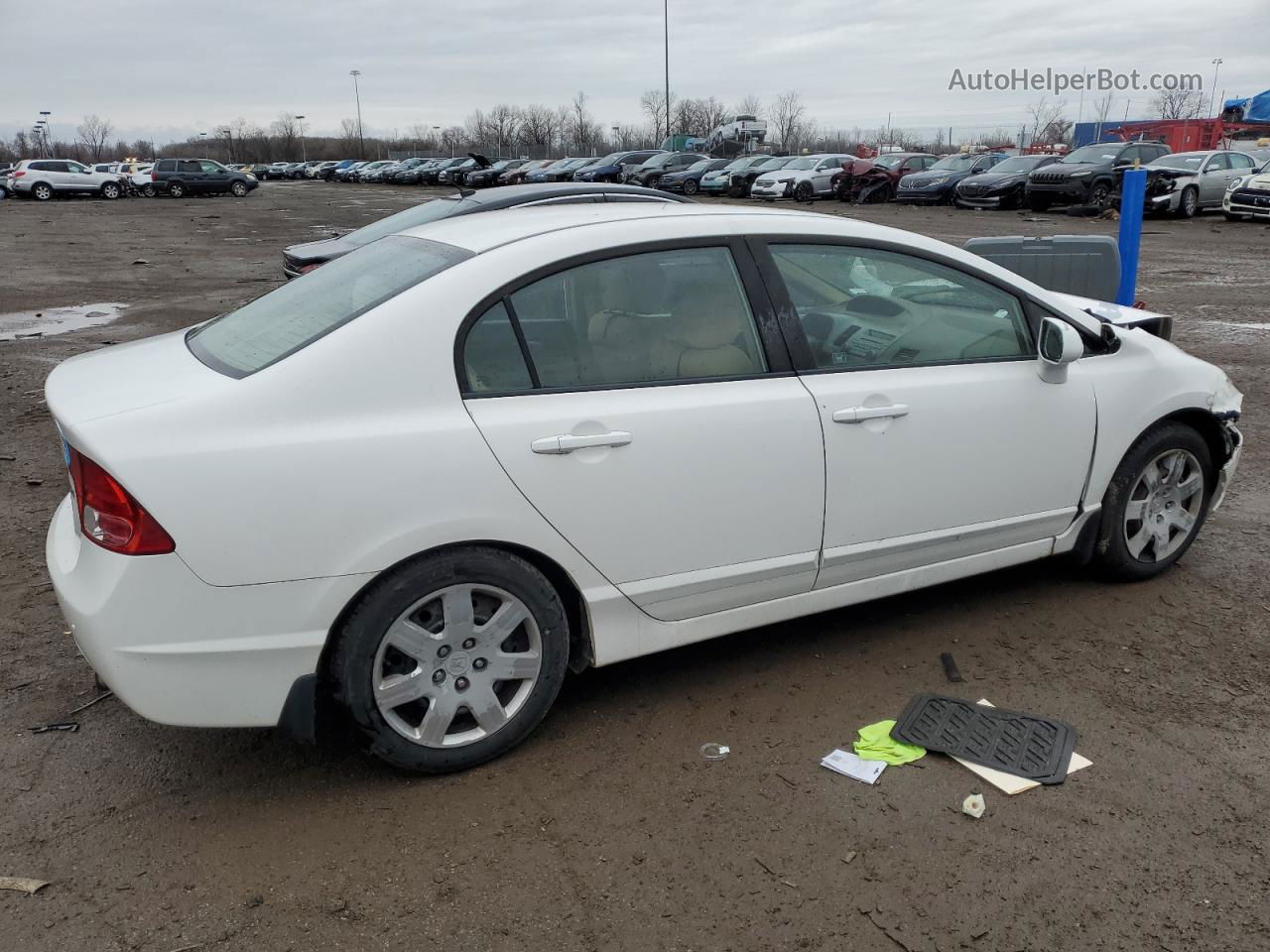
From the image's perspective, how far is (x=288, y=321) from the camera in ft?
11.1

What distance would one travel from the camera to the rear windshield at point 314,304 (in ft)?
10.3

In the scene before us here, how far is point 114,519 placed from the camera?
2746 mm

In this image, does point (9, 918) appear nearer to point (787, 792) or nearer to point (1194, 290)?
point (787, 792)

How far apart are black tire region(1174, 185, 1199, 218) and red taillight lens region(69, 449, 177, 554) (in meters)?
26.1

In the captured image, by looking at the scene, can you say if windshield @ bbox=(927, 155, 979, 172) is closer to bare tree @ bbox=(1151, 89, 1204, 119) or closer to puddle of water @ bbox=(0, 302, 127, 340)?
puddle of water @ bbox=(0, 302, 127, 340)

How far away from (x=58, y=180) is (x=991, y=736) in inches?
1910

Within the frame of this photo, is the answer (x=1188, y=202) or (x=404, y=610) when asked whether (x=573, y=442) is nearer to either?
(x=404, y=610)

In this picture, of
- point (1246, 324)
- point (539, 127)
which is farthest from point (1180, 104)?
point (1246, 324)

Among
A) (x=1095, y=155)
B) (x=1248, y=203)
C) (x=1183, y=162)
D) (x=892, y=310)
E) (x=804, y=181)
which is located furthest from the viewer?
(x=804, y=181)

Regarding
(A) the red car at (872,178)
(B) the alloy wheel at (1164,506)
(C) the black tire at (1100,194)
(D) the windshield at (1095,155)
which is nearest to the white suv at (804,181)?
(A) the red car at (872,178)

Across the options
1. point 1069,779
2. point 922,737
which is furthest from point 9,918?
point 1069,779

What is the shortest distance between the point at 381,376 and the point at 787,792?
5.55 feet

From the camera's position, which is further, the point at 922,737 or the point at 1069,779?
the point at 922,737

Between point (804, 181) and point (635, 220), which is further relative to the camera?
point (804, 181)
